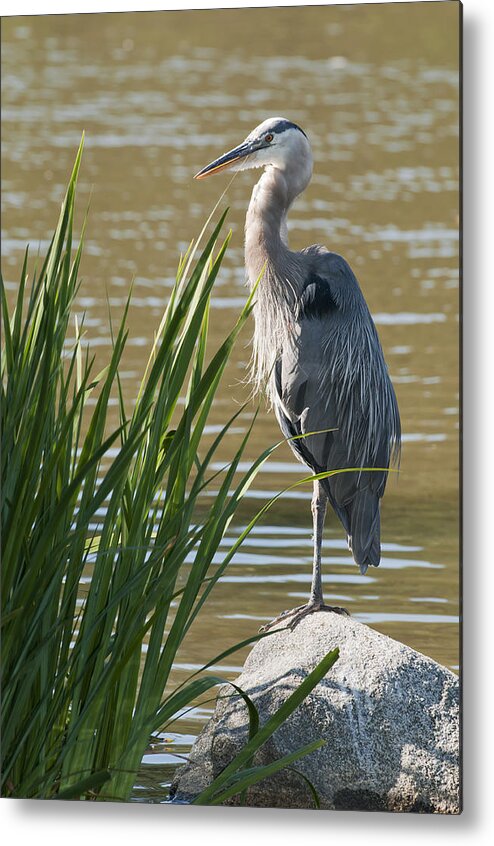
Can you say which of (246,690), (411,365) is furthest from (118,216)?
(246,690)

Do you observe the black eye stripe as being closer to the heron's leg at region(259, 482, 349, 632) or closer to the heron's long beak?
the heron's long beak

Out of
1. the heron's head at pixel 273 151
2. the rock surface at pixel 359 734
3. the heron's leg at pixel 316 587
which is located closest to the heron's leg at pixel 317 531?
the heron's leg at pixel 316 587

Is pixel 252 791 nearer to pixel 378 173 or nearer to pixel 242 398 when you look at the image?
pixel 242 398

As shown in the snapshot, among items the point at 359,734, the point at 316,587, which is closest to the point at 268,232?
the point at 316,587

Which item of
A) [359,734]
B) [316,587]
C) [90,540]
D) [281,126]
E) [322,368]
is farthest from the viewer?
[322,368]

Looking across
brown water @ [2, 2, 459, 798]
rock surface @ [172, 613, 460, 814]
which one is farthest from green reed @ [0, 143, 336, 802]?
brown water @ [2, 2, 459, 798]

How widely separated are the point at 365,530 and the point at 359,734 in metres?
0.50

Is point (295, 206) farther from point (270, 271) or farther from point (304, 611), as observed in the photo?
point (304, 611)

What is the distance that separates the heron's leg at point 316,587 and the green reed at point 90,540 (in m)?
0.49

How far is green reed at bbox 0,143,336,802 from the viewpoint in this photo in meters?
2.34

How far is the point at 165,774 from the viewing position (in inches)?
107

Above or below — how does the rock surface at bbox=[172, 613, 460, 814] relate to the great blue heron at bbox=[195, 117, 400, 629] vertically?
below

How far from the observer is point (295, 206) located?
121 inches

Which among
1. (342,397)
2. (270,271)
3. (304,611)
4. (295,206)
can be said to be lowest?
(304,611)
